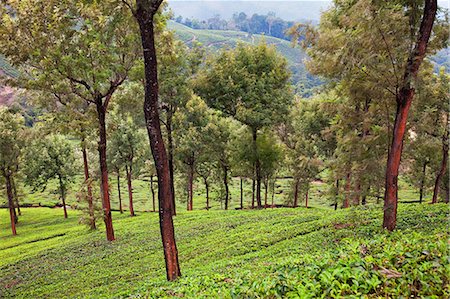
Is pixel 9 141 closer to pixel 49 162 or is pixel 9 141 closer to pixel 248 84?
pixel 49 162

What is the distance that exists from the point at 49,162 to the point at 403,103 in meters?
44.3

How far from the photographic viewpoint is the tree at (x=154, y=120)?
384 inches

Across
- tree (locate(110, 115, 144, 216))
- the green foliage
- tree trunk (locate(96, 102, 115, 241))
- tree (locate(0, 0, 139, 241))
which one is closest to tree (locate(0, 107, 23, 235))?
the green foliage

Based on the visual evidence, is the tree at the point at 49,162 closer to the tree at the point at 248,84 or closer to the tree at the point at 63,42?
the tree at the point at 248,84

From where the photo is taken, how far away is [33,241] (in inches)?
1339

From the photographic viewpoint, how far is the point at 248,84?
27.5 metres

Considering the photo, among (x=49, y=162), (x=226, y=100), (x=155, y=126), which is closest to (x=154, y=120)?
(x=155, y=126)

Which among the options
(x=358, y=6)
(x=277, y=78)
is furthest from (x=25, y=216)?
(x=358, y=6)

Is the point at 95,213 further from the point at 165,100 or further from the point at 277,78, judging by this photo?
the point at 277,78

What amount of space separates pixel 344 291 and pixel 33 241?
119 feet

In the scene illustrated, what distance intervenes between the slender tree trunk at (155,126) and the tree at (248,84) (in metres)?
17.4

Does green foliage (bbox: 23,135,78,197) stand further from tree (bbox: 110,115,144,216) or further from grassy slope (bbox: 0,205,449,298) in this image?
grassy slope (bbox: 0,205,449,298)

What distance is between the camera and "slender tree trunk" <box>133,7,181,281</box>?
977 cm

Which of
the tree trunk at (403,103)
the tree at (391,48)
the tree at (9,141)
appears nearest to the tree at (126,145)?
the tree at (9,141)
